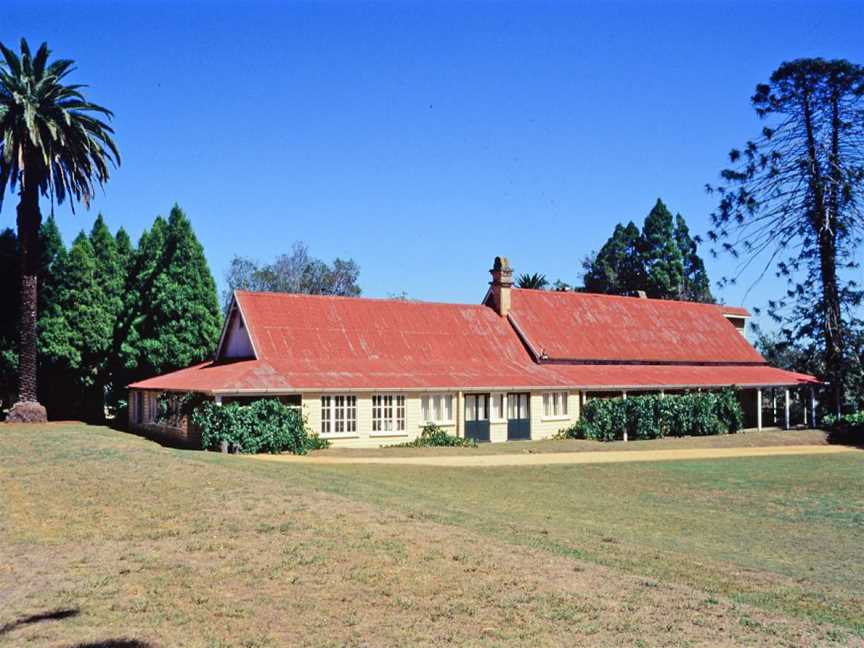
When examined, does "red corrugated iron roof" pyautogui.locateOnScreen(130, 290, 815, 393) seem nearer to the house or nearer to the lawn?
the house

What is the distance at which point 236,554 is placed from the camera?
12.2m

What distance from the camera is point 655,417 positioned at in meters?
36.7

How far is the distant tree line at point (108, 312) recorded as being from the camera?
133 feet

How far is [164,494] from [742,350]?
124 feet

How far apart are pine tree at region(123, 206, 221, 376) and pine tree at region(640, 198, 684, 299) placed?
Result: 4859 cm

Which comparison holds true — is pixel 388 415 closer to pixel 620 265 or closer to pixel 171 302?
pixel 171 302

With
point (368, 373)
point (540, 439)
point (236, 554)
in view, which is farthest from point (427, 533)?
point (540, 439)

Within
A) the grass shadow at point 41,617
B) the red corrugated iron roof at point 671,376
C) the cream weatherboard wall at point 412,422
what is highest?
the red corrugated iron roof at point 671,376

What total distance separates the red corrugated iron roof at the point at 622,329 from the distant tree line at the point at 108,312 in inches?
604

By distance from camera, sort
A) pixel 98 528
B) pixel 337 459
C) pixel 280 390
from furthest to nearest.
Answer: pixel 280 390, pixel 337 459, pixel 98 528

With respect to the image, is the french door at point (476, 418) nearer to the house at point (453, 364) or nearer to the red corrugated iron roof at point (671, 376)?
the house at point (453, 364)

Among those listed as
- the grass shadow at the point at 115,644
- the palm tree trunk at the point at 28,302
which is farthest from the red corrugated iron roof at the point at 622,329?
the grass shadow at the point at 115,644

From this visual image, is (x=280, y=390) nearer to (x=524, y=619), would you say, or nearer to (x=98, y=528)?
(x=98, y=528)

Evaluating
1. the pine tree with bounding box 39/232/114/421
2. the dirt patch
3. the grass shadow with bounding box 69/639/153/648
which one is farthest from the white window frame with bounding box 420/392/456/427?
the grass shadow with bounding box 69/639/153/648
